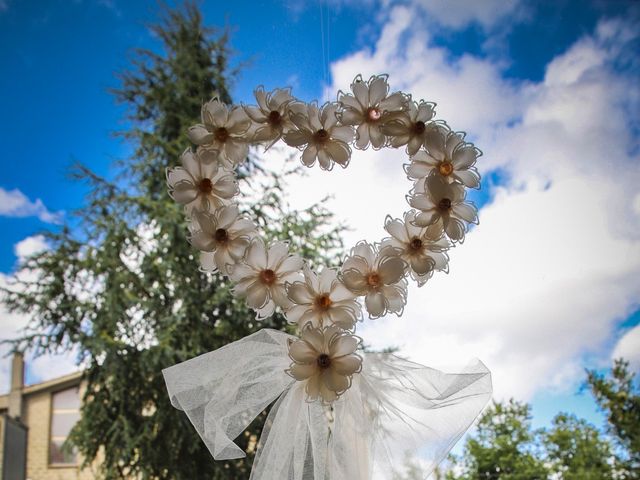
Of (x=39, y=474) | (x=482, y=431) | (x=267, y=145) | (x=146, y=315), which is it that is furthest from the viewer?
(x=482, y=431)

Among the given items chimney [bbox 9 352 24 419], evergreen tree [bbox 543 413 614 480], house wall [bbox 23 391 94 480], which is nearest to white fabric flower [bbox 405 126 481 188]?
evergreen tree [bbox 543 413 614 480]

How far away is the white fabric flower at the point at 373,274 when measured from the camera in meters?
0.69

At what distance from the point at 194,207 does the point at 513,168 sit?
8.60ft

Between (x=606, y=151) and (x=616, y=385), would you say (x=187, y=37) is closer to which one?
(x=606, y=151)

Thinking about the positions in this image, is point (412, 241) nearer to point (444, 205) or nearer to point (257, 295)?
point (444, 205)

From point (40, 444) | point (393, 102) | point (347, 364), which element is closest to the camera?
point (347, 364)

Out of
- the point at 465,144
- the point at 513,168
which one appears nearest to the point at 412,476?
the point at 465,144

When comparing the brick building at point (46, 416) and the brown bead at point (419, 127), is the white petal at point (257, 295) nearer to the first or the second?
the brown bead at point (419, 127)

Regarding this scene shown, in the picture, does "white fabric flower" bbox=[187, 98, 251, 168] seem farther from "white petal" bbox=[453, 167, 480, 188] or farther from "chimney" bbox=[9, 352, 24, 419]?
"chimney" bbox=[9, 352, 24, 419]

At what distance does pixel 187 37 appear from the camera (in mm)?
4211

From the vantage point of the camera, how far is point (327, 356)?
657 mm

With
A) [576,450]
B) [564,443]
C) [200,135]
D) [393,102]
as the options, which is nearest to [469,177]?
[393,102]

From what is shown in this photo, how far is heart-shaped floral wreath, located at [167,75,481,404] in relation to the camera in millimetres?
692

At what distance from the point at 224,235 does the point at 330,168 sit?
0.53 ft
